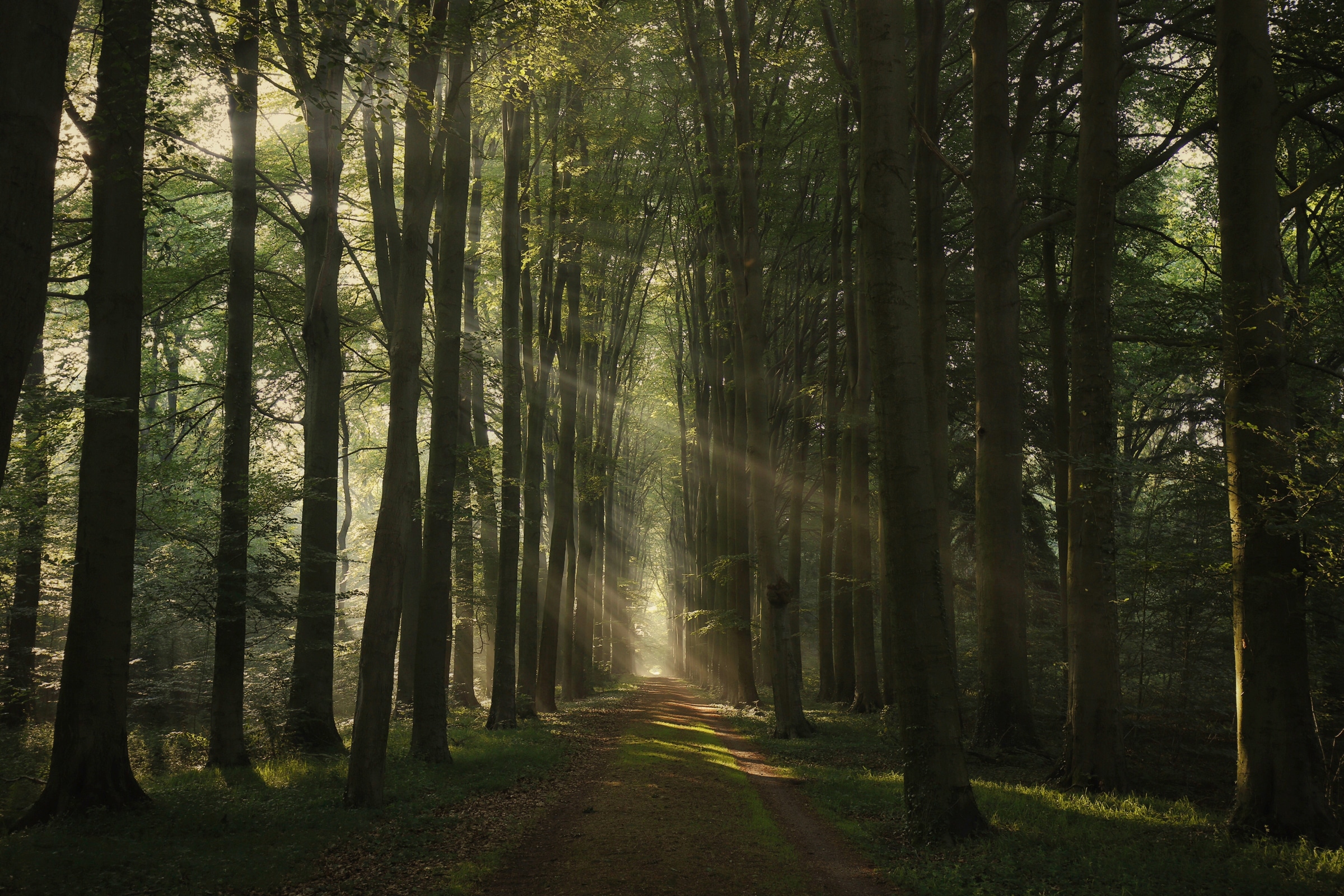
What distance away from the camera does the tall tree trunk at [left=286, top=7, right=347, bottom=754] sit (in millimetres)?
13086

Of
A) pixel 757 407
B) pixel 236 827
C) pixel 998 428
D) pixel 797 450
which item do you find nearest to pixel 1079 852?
pixel 998 428

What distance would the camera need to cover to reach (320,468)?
13797mm

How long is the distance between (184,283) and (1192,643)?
68.0 feet

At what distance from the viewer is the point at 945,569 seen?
589 inches

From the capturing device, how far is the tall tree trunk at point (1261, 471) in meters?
6.68

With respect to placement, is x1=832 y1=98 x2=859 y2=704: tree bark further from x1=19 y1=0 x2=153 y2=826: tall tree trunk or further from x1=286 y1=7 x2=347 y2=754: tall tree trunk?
x1=19 y1=0 x2=153 y2=826: tall tree trunk

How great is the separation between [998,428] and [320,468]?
1152 cm

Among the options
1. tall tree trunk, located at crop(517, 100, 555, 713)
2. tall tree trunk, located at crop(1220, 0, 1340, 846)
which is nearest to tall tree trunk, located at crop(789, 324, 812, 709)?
tall tree trunk, located at crop(517, 100, 555, 713)

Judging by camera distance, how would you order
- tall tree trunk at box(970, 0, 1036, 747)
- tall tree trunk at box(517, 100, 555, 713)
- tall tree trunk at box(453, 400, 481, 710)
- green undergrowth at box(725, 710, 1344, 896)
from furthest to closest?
tall tree trunk at box(453, 400, 481, 710), tall tree trunk at box(517, 100, 555, 713), tall tree trunk at box(970, 0, 1036, 747), green undergrowth at box(725, 710, 1344, 896)

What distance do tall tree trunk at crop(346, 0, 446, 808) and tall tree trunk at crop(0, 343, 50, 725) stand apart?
15.0 ft

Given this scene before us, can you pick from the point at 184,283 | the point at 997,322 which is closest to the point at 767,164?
the point at 997,322

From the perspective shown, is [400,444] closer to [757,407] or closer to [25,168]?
[25,168]

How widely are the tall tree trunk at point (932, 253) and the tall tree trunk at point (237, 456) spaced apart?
35.9 ft

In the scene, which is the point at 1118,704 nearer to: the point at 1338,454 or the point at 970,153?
the point at 1338,454
